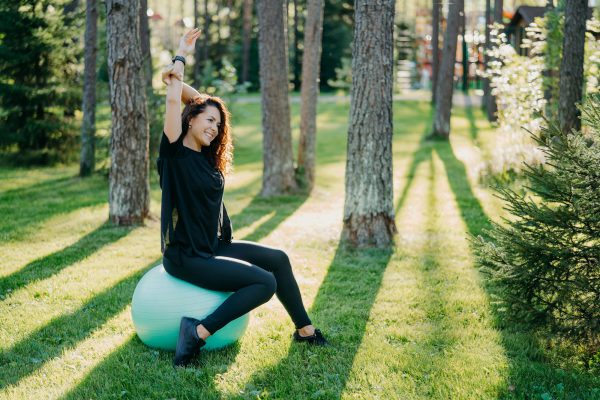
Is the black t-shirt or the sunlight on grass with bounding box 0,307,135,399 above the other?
the black t-shirt

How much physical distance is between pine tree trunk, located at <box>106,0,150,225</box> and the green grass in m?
0.47

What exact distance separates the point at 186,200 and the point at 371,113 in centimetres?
345

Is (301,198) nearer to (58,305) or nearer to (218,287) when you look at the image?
(58,305)

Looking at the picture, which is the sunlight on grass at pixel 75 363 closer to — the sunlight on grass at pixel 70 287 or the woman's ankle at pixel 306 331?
the sunlight on grass at pixel 70 287

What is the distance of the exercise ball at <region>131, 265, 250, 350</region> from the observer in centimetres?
457

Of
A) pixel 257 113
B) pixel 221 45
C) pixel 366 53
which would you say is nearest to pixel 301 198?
pixel 366 53

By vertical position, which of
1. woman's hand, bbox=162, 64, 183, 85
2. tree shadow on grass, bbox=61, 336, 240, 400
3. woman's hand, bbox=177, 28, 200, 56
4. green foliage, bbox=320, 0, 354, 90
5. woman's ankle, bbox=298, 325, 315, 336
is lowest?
tree shadow on grass, bbox=61, 336, 240, 400

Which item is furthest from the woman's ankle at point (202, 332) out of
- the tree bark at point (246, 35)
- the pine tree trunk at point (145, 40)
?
the tree bark at point (246, 35)

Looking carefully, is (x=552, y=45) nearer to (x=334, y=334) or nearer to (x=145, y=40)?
(x=145, y=40)

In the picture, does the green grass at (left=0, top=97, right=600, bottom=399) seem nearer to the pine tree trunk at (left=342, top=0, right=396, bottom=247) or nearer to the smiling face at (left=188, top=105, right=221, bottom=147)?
the pine tree trunk at (left=342, top=0, right=396, bottom=247)

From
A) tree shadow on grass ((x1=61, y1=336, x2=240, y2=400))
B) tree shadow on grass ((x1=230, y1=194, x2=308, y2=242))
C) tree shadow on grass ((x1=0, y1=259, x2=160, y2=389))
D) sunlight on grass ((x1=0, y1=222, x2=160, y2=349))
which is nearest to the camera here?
tree shadow on grass ((x1=61, y1=336, x2=240, y2=400))

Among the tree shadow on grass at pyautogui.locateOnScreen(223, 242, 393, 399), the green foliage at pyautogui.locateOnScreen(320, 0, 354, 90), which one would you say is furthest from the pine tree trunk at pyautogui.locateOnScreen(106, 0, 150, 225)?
the green foliage at pyautogui.locateOnScreen(320, 0, 354, 90)

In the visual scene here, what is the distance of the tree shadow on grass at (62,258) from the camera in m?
6.71

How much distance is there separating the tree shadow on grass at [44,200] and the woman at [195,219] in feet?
16.7
